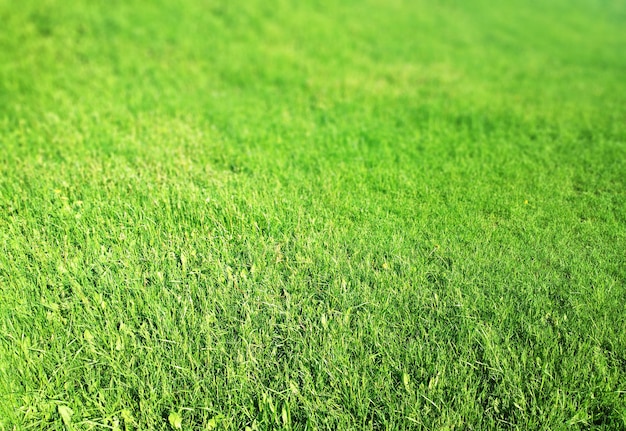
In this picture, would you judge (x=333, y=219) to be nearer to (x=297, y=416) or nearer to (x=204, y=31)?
(x=297, y=416)

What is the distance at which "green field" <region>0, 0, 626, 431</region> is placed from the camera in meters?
3.04

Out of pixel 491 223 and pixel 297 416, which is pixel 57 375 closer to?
pixel 297 416

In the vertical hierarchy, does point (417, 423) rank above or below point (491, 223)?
below

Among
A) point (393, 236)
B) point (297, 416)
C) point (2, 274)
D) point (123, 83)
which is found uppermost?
point (123, 83)

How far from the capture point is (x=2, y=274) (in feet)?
12.5

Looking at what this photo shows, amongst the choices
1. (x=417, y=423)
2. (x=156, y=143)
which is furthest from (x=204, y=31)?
(x=417, y=423)

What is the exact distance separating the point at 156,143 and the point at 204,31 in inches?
186

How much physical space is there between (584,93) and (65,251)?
9070 millimetres

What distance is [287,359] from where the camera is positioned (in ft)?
10.8

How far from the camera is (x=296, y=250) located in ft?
13.5

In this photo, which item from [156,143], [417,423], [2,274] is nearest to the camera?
[417,423]

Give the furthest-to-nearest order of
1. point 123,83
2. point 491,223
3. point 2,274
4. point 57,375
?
point 123,83, point 491,223, point 2,274, point 57,375

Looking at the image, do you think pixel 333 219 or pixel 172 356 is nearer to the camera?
pixel 172 356

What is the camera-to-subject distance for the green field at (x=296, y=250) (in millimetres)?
3039
